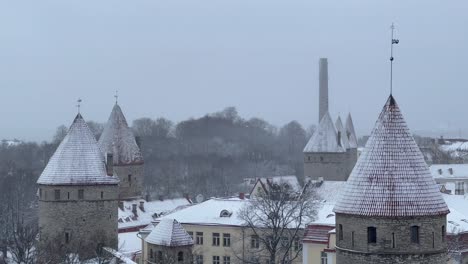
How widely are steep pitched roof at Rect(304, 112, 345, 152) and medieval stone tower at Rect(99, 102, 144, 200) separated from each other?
59.3 feet

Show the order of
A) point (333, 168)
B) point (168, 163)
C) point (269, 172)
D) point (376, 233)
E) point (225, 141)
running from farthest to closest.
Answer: point (225, 141) < point (269, 172) < point (168, 163) < point (333, 168) < point (376, 233)

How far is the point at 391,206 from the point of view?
20.3 metres

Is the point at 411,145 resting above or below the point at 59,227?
above

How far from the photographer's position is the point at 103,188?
34.4m

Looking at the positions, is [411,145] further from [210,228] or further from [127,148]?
[127,148]

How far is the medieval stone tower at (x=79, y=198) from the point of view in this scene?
33.8 m

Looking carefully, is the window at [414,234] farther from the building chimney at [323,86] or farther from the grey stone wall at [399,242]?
the building chimney at [323,86]

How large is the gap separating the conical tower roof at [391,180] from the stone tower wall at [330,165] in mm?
45331

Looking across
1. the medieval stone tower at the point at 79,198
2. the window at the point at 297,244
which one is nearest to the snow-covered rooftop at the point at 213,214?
the window at the point at 297,244

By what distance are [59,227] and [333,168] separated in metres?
36.1

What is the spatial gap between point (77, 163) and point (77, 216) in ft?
7.37

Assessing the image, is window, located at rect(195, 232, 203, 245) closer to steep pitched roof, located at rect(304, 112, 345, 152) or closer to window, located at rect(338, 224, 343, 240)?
window, located at rect(338, 224, 343, 240)

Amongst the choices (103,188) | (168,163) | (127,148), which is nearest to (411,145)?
(103,188)

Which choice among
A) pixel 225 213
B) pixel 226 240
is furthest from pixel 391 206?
pixel 225 213
